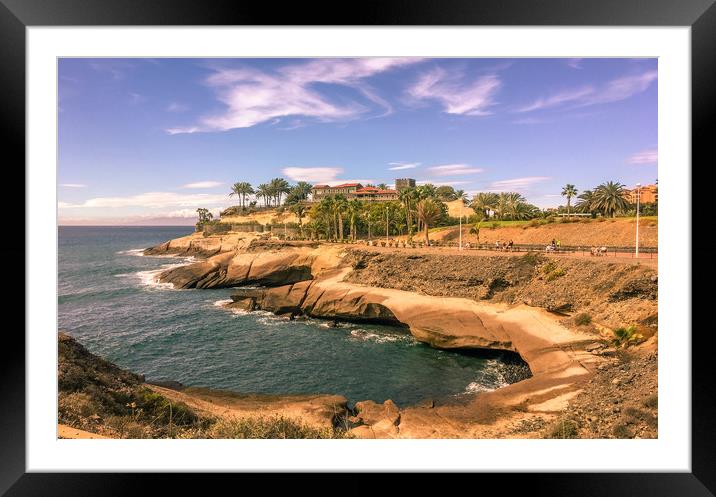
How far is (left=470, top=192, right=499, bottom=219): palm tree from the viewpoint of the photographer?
3478 centimetres

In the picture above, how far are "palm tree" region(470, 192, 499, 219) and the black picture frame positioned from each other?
32.0 meters

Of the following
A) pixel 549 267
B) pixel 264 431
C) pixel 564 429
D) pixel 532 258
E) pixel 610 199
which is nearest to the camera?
pixel 264 431

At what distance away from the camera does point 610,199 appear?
24766mm

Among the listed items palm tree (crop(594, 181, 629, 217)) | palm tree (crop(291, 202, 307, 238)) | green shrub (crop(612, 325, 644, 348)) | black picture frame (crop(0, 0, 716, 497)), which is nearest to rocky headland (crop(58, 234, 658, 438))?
green shrub (crop(612, 325, 644, 348))

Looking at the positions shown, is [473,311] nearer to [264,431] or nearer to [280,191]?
[264,431]

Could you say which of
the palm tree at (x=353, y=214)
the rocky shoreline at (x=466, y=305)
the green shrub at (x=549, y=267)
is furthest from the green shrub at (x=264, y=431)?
the palm tree at (x=353, y=214)

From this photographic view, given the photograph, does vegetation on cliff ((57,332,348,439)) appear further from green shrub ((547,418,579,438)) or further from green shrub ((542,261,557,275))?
green shrub ((542,261,557,275))

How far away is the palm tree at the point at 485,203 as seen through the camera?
34781mm

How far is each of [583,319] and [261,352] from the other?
14.0 metres

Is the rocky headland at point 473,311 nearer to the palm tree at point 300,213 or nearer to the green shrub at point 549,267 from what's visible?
the green shrub at point 549,267

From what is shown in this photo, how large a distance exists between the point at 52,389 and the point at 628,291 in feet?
55.0
